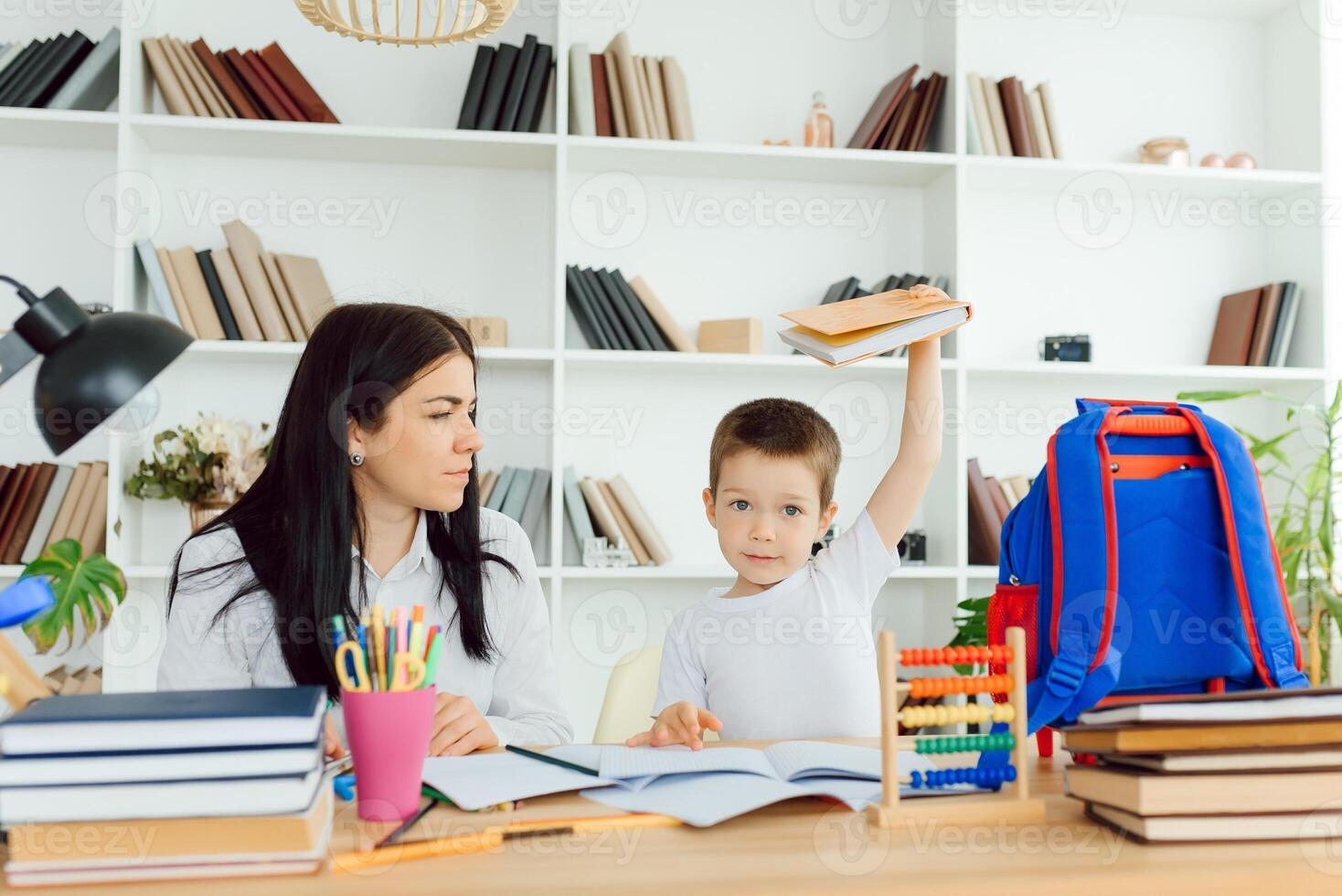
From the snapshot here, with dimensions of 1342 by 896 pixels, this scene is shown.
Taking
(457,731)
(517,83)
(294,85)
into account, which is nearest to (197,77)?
(294,85)

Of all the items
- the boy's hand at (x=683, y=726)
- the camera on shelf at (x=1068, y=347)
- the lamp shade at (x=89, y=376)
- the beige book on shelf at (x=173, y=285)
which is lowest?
the boy's hand at (x=683, y=726)

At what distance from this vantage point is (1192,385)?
354cm

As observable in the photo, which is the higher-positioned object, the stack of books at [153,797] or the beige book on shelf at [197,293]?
the beige book on shelf at [197,293]

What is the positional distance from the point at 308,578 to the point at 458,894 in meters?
0.97

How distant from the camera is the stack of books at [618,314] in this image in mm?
3137

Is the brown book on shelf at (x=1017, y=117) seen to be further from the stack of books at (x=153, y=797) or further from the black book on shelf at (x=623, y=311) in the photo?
the stack of books at (x=153, y=797)

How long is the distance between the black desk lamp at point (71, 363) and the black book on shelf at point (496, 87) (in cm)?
230

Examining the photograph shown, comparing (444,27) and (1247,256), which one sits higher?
(444,27)

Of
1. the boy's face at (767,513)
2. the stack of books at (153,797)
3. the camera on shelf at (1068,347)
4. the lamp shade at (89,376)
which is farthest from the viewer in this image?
the camera on shelf at (1068,347)

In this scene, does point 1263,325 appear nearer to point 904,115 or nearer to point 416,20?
point 904,115

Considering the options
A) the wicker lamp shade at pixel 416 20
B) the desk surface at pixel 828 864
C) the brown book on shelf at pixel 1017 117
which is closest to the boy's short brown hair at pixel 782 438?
the wicker lamp shade at pixel 416 20

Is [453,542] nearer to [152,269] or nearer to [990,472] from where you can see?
[152,269]

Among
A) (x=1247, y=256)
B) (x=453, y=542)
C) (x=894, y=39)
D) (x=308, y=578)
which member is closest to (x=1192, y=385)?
(x=1247, y=256)

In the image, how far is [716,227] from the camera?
3.46 m
